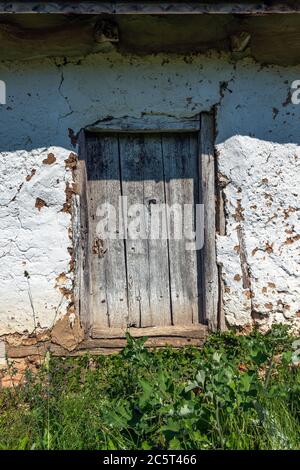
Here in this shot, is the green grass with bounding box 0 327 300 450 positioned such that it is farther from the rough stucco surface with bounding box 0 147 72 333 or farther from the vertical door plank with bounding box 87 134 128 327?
the vertical door plank with bounding box 87 134 128 327

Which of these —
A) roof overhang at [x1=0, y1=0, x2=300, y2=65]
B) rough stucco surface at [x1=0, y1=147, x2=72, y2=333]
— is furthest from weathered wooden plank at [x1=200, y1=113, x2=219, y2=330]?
rough stucco surface at [x1=0, y1=147, x2=72, y2=333]

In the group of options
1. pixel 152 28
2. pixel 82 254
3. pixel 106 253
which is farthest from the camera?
pixel 106 253

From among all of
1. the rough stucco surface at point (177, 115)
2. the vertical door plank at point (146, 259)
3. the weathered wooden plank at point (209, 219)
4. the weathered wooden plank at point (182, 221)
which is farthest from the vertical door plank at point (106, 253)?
the weathered wooden plank at point (209, 219)

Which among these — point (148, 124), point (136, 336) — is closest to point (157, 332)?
point (136, 336)

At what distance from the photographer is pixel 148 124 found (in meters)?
4.13

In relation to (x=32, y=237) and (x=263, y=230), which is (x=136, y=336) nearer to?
(x=32, y=237)

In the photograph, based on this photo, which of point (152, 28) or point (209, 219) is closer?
point (152, 28)

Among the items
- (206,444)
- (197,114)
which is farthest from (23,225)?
(206,444)

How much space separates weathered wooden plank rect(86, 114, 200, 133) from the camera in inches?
162

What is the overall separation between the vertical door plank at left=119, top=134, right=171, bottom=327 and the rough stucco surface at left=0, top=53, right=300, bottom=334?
0.46 metres

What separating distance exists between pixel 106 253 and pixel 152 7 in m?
1.83

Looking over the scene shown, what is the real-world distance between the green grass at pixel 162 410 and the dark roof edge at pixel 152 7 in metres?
2.11

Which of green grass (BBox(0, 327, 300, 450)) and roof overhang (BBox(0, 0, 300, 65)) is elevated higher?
roof overhang (BBox(0, 0, 300, 65))

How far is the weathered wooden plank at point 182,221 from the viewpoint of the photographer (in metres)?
4.28
